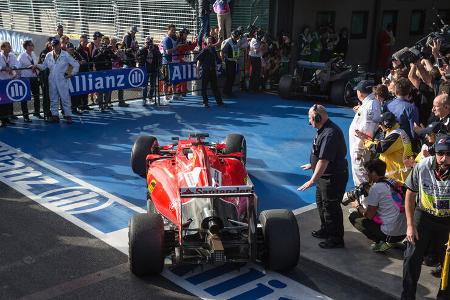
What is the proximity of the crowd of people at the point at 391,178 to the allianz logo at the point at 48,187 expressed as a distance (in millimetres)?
3441

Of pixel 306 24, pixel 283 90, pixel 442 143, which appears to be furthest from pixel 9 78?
pixel 306 24

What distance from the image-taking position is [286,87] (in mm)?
15602

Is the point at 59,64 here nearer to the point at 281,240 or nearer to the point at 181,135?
the point at 181,135

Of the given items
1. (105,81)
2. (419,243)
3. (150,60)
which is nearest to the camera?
(419,243)

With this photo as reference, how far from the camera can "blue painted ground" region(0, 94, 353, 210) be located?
29.4ft

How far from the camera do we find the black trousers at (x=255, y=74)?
16016 mm

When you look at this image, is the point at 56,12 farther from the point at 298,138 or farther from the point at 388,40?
the point at 298,138

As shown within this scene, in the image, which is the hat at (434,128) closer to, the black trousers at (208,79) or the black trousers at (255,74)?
the black trousers at (208,79)

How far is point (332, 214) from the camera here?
663 centimetres

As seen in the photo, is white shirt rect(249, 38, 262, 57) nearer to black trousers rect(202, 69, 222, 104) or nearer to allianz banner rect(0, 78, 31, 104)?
black trousers rect(202, 69, 222, 104)

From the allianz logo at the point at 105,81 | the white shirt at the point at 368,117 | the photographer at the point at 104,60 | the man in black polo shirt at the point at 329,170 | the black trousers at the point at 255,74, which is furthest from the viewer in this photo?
the black trousers at the point at 255,74

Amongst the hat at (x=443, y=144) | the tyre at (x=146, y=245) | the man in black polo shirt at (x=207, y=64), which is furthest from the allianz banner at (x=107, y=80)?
the hat at (x=443, y=144)

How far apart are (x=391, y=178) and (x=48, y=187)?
5.34 metres

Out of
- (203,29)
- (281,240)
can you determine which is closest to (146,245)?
(281,240)
